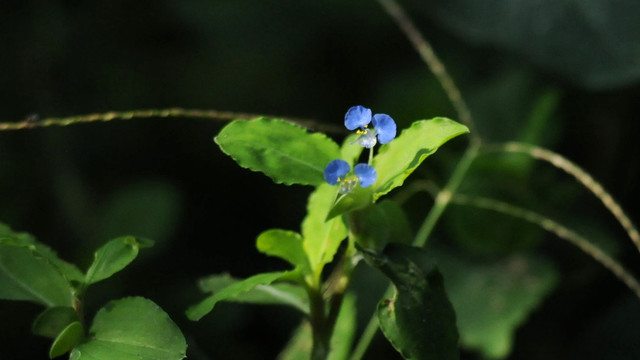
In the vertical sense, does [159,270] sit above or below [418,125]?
below

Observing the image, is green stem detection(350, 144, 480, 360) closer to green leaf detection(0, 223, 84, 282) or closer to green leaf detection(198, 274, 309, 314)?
green leaf detection(198, 274, 309, 314)

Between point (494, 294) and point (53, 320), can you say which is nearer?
point (53, 320)

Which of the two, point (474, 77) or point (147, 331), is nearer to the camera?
point (147, 331)

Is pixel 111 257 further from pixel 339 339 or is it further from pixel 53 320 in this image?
pixel 339 339

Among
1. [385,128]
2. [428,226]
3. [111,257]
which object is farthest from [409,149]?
[428,226]

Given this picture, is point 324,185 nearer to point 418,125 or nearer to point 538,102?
point 418,125

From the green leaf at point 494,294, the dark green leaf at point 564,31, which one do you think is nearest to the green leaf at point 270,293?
the green leaf at point 494,294

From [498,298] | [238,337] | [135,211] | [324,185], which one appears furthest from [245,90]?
[324,185]

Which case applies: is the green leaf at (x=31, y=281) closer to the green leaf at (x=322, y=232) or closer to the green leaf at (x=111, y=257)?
the green leaf at (x=111, y=257)
